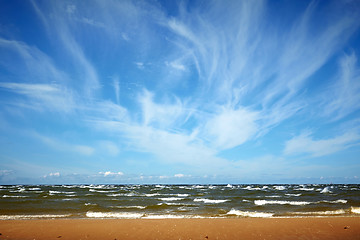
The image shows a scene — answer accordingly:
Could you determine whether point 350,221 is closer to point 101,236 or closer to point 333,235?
point 333,235

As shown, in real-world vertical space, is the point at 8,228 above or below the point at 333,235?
above

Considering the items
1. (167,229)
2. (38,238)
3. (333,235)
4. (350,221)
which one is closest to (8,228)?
(38,238)

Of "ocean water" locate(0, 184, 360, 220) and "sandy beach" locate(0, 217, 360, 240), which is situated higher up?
"ocean water" locate(0, 184, 360, 220)

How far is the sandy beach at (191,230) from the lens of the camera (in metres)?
10.3

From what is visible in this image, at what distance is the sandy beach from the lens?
1026 centimetres

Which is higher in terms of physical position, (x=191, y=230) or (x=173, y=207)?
(x=173, y=207)

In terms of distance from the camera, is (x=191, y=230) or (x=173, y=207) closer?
(x=191, y=230)

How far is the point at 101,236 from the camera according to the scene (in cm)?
1048

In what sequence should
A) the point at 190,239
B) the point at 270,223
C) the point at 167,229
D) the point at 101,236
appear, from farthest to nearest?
1. the point at 270,223
2. the point at 167,229
3. the point at 101,236
4. the point at 190,239

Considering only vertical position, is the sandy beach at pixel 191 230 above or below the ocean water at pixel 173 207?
below

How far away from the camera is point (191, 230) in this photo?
36.5 ft

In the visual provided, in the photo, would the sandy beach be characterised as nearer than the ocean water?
Yes

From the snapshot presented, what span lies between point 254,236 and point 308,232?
2.67 m

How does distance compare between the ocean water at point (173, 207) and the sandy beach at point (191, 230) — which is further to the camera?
the ocean water at point (173, 207)
